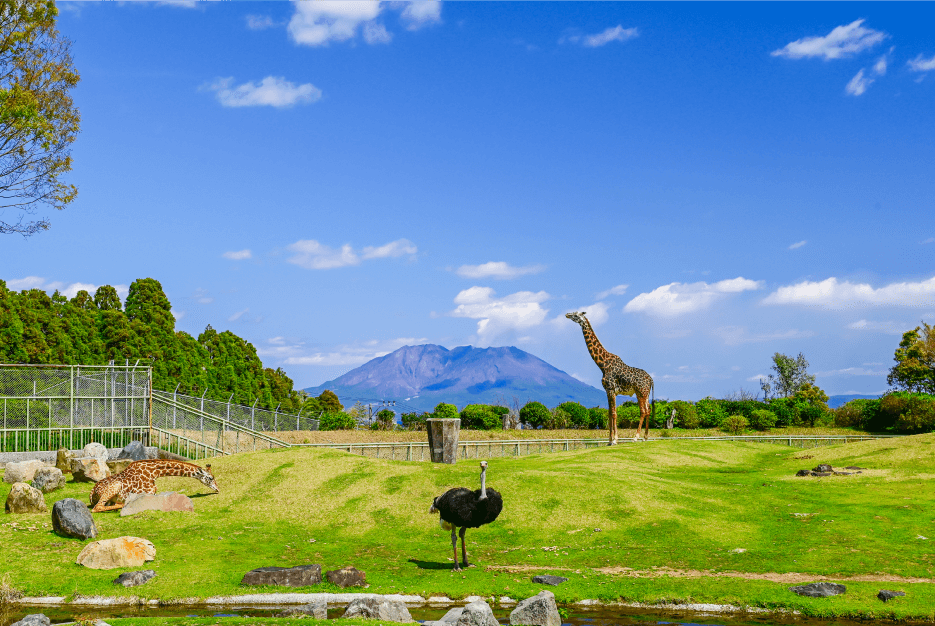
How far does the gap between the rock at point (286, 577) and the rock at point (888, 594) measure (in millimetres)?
10213

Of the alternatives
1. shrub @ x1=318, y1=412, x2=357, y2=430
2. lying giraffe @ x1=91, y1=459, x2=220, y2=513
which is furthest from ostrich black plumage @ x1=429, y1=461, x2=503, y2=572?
shrub @ x1=318, y1=412, x2=357, y2=430

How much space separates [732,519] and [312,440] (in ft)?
93.5

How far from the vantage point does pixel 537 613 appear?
1205cm

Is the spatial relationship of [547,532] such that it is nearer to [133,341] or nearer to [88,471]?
[88,471]

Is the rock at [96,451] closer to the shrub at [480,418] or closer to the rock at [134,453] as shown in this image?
the rock at [134,453]

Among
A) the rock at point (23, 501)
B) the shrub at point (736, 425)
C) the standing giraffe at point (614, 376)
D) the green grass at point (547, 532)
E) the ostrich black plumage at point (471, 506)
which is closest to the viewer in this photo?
the green grass at point (547, 532)

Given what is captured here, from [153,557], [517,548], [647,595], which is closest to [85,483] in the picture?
[153,557]

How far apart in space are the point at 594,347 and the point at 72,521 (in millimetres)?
27857

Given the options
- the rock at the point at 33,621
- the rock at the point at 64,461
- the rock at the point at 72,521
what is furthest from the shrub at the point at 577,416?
the rock at the point at 33,621

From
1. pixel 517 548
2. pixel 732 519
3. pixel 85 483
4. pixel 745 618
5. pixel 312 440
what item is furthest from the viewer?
pixel 312 440

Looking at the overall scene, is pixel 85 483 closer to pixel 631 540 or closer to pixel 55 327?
pixel 631 540

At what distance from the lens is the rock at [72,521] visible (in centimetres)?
1758

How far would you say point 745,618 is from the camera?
13.2 m

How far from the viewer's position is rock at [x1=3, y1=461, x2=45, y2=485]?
25125mm
